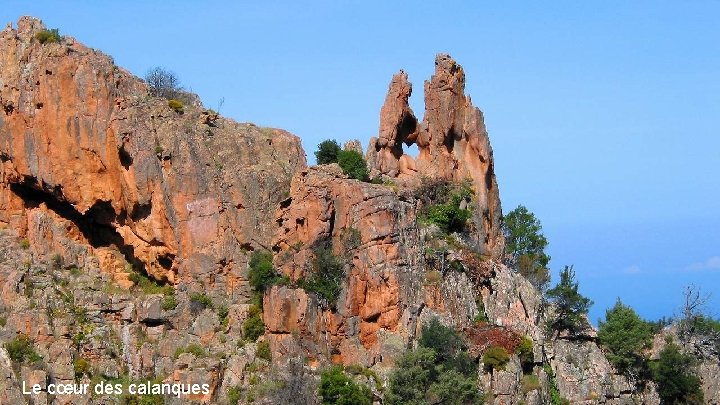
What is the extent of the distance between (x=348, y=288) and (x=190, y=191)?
31.5ft

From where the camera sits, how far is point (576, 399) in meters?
77.2

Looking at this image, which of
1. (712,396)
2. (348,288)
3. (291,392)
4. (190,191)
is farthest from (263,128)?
(712,396)

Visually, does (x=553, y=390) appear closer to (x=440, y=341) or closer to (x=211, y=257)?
(x=440, y=341)

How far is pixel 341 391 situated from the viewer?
7025 cm

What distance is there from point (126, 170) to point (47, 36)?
827 cm

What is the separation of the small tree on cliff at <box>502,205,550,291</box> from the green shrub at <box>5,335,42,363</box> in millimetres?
27931

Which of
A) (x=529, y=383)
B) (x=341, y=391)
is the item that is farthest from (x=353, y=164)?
(x=529, y=383)

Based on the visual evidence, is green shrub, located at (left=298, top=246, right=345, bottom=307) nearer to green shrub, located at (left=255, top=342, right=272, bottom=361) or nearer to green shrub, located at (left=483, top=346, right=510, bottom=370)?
green shrub, located at (left=255, top=342, right=272, bottom=361)

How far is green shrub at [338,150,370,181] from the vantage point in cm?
7933

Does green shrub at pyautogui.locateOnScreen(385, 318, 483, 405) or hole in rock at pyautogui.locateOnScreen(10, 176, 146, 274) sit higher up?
hole in rock at pyautogui.locateOnScreen(10, 176, 146, 274)

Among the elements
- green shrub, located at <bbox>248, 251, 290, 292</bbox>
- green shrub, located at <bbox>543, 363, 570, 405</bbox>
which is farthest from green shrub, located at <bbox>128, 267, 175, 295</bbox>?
green shrub, located at <bbox>543, 363, 570, 405</bbox>

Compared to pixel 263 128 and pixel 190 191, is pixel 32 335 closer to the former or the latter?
pixel 190 191

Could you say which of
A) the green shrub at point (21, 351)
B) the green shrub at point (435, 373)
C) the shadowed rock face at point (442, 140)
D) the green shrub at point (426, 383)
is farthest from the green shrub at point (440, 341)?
the green shrub at point (21, 351)

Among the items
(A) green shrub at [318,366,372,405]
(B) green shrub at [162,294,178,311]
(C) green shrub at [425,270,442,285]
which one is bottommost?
(A) green shrub at [318,366,372,405]
